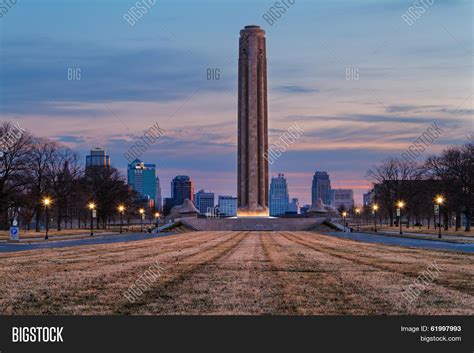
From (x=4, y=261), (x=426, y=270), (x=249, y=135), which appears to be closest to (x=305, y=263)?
(x=426, y=270)

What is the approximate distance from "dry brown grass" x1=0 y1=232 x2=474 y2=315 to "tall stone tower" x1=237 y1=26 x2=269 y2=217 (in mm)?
94903

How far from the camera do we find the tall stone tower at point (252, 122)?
127m

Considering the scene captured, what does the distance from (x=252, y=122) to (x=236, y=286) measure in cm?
10634

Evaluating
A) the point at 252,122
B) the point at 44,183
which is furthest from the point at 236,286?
the point at 252,122

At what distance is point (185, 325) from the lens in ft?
49.9

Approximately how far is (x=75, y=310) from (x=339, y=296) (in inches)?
298

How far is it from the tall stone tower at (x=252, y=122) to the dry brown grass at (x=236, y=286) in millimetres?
94903

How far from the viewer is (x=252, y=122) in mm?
126938

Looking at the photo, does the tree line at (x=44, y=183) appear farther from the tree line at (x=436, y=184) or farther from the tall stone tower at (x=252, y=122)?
the tree line at (x=436, y=184)

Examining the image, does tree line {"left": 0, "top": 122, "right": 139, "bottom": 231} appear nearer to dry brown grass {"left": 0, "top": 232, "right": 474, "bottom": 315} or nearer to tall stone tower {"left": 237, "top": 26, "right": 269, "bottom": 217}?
tall stone tower {"left": 237, "top": 26, "right": 269, "bottom": 217}

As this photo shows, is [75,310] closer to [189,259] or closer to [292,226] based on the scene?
[189,259]

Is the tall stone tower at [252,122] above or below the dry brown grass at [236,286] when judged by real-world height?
above

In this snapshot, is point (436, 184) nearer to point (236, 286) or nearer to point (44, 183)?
point (44, 183)

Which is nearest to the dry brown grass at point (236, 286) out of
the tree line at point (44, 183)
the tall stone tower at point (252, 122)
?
the tree line at point (44, 183)
